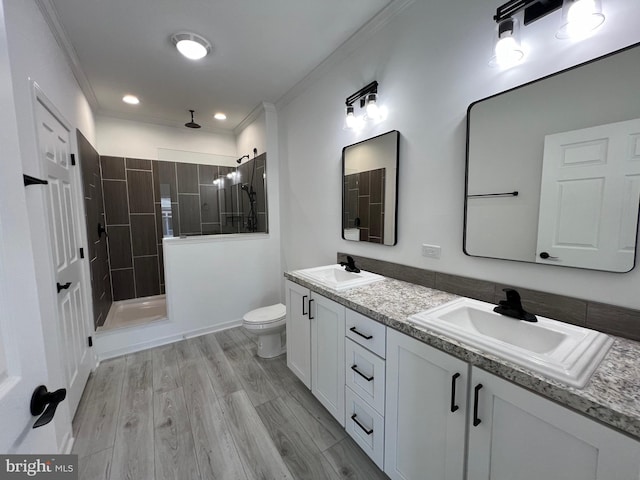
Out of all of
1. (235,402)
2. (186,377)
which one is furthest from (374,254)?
(186,377)

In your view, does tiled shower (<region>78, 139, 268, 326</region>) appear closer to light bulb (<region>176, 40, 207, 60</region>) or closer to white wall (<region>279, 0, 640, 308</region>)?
light bulb (<region>176, 40, 207, 60</region>)

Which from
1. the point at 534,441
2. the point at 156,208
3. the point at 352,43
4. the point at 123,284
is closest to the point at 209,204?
the point at 156,208

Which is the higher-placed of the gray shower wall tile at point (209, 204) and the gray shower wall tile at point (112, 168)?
the gray shower wall tile at point (112, 168)

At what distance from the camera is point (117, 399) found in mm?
2016

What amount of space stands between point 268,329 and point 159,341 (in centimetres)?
131

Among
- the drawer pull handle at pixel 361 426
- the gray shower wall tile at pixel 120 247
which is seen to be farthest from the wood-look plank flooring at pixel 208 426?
the gray shower wall tile at pixel 120 247

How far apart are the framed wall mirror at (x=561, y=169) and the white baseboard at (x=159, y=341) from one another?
279cm

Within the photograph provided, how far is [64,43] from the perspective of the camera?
197 cm

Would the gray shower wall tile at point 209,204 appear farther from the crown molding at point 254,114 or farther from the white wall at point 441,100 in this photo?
the white wall at point 441,100

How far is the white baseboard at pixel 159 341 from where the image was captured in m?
2.59

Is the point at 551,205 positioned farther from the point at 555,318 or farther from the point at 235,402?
the point at 235,402

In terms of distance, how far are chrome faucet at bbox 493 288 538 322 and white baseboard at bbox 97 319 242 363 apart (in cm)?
285

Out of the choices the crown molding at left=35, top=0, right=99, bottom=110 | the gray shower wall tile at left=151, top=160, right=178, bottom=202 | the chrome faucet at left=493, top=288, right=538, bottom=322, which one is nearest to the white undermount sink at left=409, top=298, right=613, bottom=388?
the chrome faucet at left=493, top=288, right=538, bottom=322

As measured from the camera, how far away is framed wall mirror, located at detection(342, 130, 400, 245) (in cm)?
188
